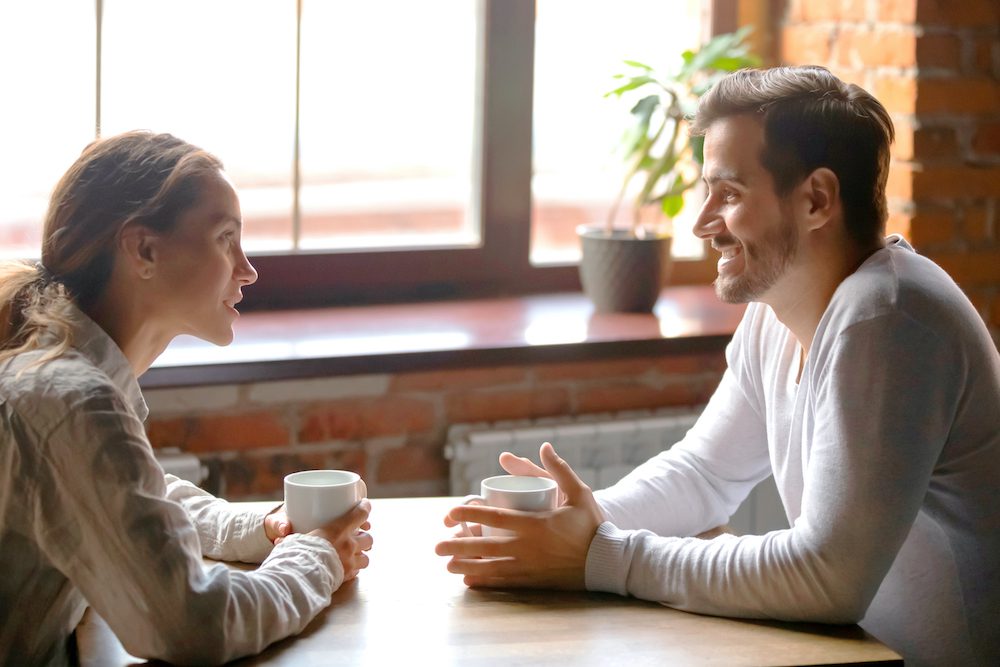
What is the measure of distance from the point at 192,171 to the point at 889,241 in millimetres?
865

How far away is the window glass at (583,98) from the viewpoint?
9.29 feet

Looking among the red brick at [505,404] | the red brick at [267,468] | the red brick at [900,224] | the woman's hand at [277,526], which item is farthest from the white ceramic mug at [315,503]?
the red brick at [900,224]

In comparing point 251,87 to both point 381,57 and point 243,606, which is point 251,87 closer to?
point 381,57

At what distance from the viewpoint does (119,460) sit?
49.6 inches

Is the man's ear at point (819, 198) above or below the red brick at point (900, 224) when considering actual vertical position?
above

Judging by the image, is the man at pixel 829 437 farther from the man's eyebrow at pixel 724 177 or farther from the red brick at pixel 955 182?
the red brick at pixel 955 182

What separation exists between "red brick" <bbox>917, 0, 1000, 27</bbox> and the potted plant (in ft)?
1.15

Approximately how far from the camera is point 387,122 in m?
2.73

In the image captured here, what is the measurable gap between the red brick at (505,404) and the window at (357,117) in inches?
14.6

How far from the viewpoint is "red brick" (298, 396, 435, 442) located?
7.99 feet

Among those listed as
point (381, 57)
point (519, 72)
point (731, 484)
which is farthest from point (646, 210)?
point (731, 484)

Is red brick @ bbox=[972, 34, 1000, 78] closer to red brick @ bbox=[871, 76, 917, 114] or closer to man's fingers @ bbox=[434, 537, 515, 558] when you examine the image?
red brick @ bbox=[871, 76, 917, 114]

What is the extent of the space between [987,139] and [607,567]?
1.67 m

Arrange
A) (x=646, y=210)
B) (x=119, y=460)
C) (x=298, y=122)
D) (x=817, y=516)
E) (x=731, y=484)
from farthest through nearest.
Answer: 1. (x=646, y=210)
2. (x=298, y=122)
3. (x=731, y=484)
4. (x=817, y=516)
5. (x=119, y=460)
